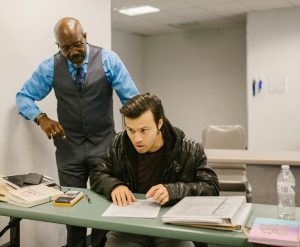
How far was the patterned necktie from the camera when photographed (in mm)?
2391

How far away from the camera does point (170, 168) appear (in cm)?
178

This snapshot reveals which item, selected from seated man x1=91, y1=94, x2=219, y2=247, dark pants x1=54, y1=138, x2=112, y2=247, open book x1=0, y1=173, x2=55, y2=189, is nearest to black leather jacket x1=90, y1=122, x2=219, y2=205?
seated man x1=91, y1=94, x2=219, y2=247

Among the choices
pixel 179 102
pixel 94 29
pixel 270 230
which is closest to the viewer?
pixel 270 230

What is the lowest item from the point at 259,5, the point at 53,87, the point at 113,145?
the point at 113,145

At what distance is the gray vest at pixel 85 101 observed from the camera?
2400 millimetres

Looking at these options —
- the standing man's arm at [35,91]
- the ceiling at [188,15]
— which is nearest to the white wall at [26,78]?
the standing man's arm at [35,91]

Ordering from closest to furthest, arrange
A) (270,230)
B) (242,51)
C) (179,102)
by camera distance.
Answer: (270,230)
(242,51)
(179,102)

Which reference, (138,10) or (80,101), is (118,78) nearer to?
(80,101)

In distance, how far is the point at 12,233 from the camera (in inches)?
81.5

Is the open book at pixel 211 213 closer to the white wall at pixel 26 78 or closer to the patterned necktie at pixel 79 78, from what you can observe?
the patterned necktie at pixel 79 78

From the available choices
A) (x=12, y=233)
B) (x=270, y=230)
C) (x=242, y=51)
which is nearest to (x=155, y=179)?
(x=270, y=230)

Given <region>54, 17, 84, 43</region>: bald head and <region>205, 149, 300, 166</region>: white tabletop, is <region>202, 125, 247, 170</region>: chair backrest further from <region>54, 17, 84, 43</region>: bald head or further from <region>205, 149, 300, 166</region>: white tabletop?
<region>54, 17, 84, 43</region>: bald head

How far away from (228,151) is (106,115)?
1.22 metres

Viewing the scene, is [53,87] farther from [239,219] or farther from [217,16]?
[217,16]
